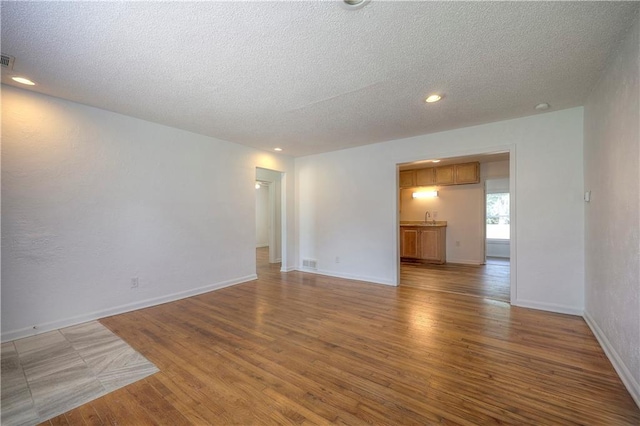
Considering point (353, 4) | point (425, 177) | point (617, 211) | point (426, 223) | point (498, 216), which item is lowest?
point (426, 223)

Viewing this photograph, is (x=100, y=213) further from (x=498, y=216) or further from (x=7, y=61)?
(x=498, y=216)

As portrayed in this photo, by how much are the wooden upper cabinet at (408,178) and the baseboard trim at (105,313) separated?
16.9 feet

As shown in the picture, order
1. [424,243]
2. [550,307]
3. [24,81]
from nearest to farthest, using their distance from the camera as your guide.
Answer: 1. [24,81]
2. [550,307]
3. [424,243]

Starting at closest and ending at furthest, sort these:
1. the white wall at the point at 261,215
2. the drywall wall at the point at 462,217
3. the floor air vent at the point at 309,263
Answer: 1. the floor air vent at the point at 309,263
2. the drywall wall at the point at 462,217
3. the white wall at the point at 261,215

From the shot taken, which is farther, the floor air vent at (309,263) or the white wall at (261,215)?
the white wall at (261,215)

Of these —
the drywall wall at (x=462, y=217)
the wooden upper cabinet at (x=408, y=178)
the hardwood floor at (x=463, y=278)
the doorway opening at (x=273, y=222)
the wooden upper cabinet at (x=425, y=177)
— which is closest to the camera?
the hardwood floor at (x=463, y=278)

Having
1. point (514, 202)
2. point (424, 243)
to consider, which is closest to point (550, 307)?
point (514, 202)

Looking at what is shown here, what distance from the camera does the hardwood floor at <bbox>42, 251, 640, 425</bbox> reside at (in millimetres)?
1617

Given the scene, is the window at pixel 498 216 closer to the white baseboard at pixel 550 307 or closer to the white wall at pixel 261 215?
the white baseboard at pixel 550 307

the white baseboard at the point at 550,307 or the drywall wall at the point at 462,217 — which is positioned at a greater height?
the drywall wall at the point at 462,217

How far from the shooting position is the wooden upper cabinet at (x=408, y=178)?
7.08 m

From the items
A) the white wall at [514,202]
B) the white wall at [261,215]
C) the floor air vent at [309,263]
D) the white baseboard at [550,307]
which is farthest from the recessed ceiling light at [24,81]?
the white wall at [261,215]

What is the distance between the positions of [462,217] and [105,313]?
742cm

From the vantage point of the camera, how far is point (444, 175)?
6566 mm
